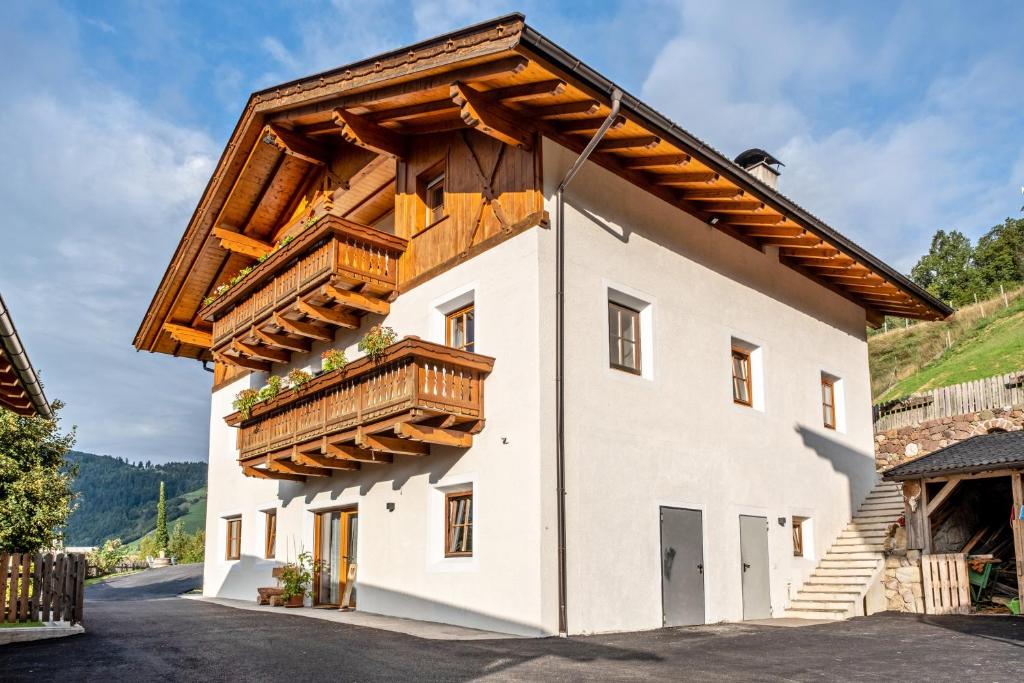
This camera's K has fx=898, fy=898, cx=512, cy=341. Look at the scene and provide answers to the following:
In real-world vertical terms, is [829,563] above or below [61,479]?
below

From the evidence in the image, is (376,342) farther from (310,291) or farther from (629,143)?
(629,143)

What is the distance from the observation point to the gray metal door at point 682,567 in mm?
13312

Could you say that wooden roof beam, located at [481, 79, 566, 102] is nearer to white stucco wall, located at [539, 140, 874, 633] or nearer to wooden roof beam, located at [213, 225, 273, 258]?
white stucco wall, located at [539, 140, 874, 633]

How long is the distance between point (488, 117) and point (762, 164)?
1038 centimetres

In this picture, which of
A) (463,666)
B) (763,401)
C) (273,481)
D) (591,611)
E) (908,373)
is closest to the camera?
Answer: (463,666)

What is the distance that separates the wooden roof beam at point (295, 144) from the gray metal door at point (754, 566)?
10843 millimetres

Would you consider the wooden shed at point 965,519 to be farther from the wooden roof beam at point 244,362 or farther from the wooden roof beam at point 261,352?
the wooden roof beam at point 244,362

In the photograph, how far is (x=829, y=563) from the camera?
16.7 metres

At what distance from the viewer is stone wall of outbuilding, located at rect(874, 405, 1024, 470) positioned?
2109 centimetres

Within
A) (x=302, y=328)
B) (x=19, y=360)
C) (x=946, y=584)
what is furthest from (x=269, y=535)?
(x=946, y=584)

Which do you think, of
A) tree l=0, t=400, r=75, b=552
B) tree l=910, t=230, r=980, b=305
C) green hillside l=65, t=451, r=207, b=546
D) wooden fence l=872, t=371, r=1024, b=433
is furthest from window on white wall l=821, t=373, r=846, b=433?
green hillside l=65, t=451, r=207, b=546

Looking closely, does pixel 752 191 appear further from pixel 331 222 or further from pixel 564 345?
pixel 331 222

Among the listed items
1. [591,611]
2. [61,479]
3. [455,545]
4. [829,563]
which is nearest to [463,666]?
[591,611]

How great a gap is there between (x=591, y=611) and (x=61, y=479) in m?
17.2
